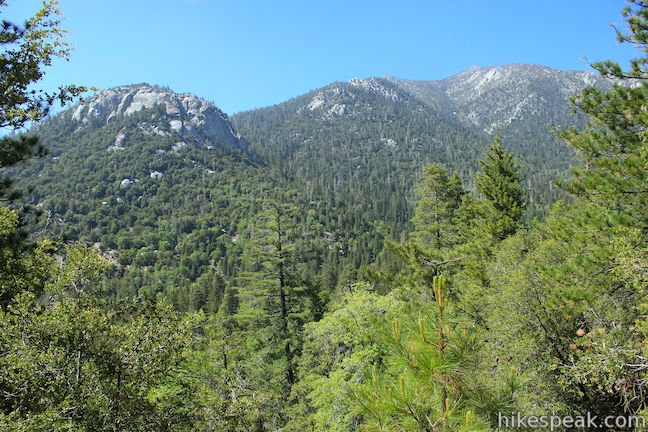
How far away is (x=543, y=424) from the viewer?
7.98 meters

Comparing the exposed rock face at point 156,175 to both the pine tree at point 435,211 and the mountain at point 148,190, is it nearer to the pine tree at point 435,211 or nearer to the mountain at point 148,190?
the mountain at point 148,190

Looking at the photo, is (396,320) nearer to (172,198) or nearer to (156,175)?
(172,198)

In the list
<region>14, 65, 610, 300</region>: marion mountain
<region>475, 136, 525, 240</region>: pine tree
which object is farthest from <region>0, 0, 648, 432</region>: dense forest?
<region>14, 65, 610, 300</region>: marion mountain

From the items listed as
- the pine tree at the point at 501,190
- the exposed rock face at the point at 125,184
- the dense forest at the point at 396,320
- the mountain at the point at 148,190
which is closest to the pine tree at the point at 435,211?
the dense forest at the point at 396,320

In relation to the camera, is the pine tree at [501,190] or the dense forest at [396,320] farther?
the pine tree at [501,190]

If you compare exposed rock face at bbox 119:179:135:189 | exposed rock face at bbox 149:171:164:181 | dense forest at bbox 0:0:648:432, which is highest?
exposed rock face at bbox 149:171:164:181

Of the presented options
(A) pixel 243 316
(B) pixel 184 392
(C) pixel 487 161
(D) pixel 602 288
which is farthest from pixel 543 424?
(C) pixel 487 161

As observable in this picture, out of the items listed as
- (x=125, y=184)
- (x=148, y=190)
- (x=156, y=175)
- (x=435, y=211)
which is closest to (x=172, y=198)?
(x=148, y=190)

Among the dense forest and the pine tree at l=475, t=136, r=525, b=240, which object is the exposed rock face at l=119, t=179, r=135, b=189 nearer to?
the dense forest

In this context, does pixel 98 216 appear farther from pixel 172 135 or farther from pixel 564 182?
pixel 564 182

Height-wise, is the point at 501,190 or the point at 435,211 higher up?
the point at 501,190

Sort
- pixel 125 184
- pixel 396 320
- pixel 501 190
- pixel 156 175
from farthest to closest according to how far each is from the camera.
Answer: pixel 156 175 < pixel 125 184 < pixel 501 190 < pixel 396 320

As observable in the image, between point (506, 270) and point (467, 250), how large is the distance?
516 cm

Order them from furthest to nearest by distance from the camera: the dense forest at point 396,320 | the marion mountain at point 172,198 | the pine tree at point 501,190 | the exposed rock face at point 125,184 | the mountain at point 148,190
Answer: the exposed rock face at point 125,184, the marion mountain at point 172,198, the mountain at point 148,190, the pine tree at point 501,190, the dense forest at point 396,320
